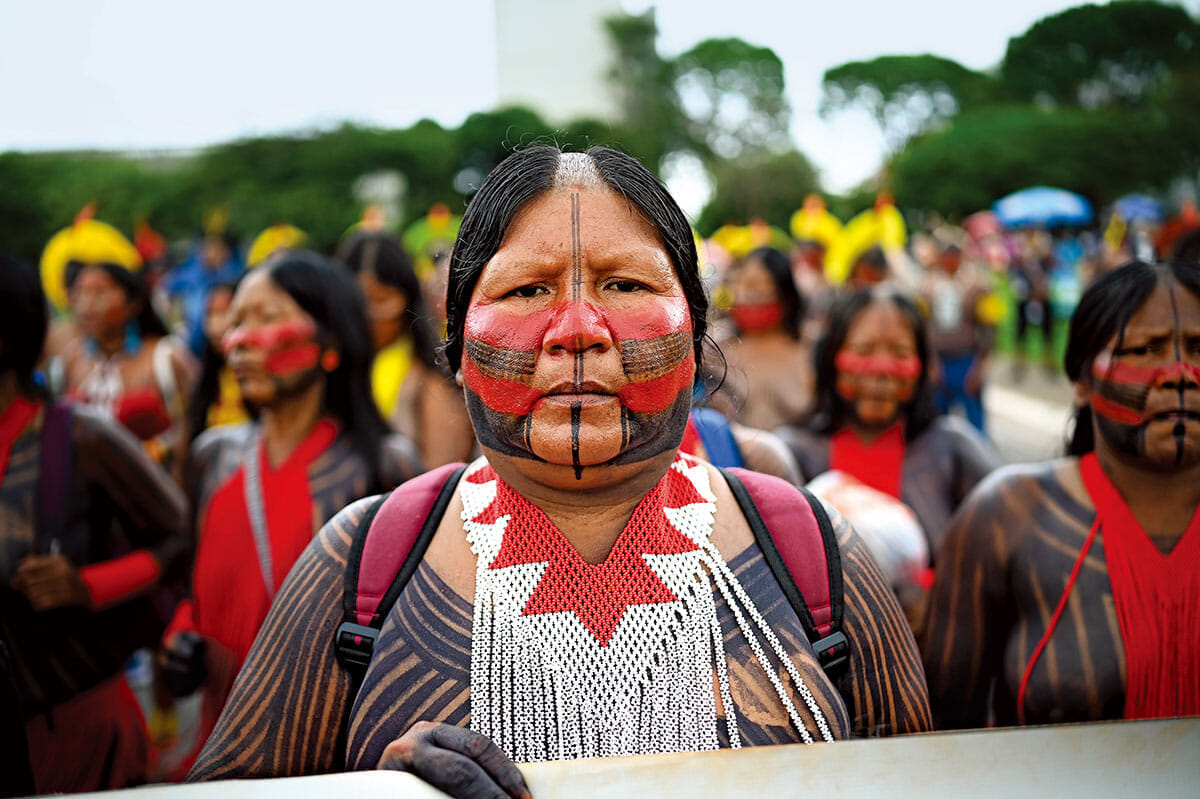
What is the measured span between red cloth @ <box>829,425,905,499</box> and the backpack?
2181mm

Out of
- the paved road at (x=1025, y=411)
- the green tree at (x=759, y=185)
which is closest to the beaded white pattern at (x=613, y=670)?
the paved road at (x=1025, y=411)

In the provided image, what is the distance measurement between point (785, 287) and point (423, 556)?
428 cm

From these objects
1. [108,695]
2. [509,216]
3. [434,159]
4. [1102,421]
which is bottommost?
[108,695]

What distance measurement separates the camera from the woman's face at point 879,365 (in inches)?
152

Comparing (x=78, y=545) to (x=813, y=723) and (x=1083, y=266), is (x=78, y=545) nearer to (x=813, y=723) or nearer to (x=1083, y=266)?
(x=813, y=723)

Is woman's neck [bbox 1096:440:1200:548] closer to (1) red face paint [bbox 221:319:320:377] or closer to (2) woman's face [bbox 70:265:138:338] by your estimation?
(1) red face paint [bbox 221:319:320:377]

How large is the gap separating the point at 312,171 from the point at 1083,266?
613 inches

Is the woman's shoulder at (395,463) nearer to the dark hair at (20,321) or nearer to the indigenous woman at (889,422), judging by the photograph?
the dark hair at (20,321)

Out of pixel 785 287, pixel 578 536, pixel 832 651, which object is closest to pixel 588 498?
pixel 578 536

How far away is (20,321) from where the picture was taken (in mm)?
2881

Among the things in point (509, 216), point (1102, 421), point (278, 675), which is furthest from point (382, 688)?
point (1102, 421)

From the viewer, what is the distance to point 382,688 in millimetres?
1551

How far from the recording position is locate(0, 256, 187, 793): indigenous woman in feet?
8.83

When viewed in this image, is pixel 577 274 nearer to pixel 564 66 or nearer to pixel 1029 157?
pixel 564 66
